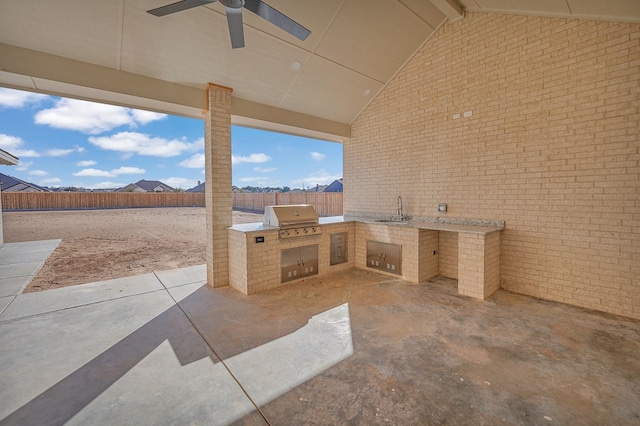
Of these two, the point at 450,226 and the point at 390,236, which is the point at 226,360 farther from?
the point at 450,226

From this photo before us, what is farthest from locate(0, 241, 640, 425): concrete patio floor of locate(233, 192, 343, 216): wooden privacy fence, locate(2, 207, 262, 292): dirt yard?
locate(233, 192, 343, 216): wooden privacy fence

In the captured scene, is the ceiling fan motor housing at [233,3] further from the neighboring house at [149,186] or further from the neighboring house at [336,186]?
the neighboring house at [149,186]

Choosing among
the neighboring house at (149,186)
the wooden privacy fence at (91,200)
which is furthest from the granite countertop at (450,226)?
the neighboring house at (149,186)

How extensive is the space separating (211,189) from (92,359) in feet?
8.01

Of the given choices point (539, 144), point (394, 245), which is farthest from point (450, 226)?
point (539, 144)

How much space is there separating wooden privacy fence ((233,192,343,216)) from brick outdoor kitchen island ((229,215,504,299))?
19.4ft

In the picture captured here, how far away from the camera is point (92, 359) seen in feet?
7.96

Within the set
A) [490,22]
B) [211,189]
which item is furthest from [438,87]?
[211,189]

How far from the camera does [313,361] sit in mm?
2365

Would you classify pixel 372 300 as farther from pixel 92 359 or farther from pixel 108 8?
pixel 108 8

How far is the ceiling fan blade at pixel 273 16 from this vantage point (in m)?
2.56

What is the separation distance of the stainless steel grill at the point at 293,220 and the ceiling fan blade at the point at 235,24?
229 cm

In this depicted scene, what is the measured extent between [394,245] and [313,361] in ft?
9.20

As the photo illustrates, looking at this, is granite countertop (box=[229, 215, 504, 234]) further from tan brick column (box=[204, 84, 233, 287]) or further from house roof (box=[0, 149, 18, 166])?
house roof (box=[0, 149, 18, 166])
